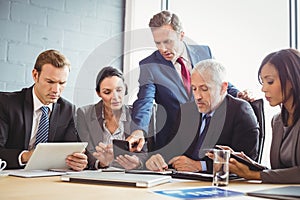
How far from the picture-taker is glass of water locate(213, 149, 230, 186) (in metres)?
1.40

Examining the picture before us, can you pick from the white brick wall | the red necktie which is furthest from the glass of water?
the white brick wall

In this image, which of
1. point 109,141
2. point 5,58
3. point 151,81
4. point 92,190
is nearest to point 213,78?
point 151,81

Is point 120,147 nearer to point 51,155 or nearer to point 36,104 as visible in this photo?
point 51,155

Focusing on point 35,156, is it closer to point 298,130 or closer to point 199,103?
point 199,103

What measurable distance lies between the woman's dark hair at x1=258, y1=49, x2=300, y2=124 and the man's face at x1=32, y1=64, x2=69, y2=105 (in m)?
1.15

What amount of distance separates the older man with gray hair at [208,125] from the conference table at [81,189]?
0.43m

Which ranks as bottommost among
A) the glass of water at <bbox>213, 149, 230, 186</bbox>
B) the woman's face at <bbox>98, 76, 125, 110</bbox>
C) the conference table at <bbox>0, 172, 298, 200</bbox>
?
the conference table at <bbox>0, 172, 298, 200</bbox>

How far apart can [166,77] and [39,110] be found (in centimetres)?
73

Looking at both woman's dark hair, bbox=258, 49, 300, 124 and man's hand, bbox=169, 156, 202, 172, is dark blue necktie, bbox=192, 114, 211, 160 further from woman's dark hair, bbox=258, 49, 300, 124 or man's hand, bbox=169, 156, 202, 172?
woman's dark hair, bbox=258, 49, 300, 124

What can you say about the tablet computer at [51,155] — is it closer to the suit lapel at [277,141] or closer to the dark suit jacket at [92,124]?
the dark suit jacket at [92,124]

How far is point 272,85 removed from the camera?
1.88 m

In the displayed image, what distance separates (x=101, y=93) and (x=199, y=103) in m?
0.68

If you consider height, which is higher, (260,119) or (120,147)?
(260,119)

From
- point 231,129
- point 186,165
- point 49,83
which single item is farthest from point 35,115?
point 231,129
